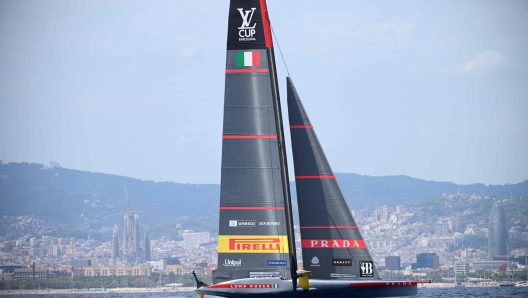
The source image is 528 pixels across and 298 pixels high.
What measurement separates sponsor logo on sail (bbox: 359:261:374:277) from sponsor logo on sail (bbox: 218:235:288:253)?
2.29 metres

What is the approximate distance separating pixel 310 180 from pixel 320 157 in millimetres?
614

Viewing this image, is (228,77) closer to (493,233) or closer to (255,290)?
(255,290)

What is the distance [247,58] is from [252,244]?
4282 mm

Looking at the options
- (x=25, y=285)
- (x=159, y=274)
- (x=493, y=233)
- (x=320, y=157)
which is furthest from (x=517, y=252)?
(x=320, y=157)

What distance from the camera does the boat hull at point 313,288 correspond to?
2238cm

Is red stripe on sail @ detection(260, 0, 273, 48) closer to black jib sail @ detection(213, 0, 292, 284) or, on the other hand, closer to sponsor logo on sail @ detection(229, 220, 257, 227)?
black jib sail @ detection(213, 0, 292, 284)

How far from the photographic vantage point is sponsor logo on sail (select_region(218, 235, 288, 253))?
22781mm

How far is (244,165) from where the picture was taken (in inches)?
901

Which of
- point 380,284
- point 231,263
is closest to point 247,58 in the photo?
point 231,263

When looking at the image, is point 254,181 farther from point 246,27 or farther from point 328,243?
point 246,27

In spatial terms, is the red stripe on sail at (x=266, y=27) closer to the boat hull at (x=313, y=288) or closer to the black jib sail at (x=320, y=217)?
the black jib sail at (x=320, y=217)

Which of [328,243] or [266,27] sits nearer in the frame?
[266,27]

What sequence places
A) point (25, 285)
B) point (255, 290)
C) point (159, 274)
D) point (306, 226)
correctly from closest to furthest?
1. point (255, 290)
2. point (306, 226)
3. point (25, 285)
4. point (159, 274)

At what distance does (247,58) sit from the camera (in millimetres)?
23062
